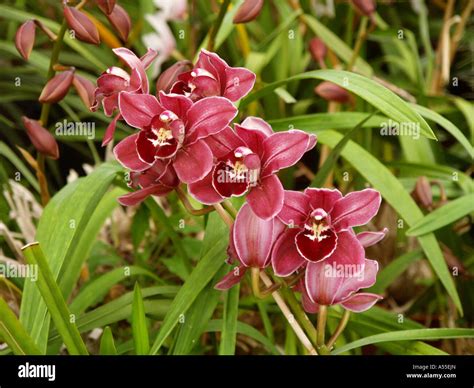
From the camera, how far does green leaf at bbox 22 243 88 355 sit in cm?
71

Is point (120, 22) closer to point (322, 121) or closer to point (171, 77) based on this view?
point (171, 77)

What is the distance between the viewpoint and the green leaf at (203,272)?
2.59 feet

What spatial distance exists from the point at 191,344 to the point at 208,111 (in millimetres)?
260

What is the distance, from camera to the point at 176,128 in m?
0.69

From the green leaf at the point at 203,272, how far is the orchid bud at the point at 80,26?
0.23 m

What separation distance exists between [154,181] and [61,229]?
5.6 inches

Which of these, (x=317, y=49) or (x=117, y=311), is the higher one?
(x=317, y=49)

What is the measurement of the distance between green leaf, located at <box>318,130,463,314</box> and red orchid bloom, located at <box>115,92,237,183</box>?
12.6 inches

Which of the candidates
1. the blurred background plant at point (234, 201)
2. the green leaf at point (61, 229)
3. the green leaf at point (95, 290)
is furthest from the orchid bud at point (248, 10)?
the green leaf at point (95, 290)

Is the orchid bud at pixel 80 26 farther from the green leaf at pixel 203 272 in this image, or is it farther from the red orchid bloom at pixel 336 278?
the red orchid bloom at pixel 336 278

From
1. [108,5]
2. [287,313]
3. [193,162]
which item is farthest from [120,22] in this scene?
[287,313]
